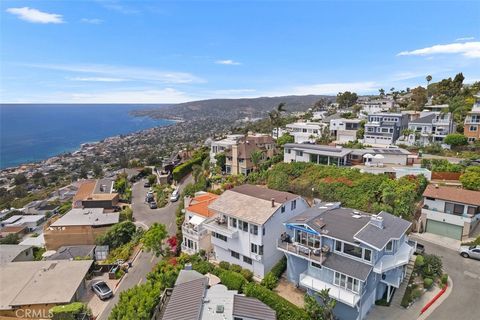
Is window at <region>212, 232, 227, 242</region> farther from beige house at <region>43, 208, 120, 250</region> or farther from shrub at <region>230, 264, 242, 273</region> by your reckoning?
beige house at <region>43, 208, 120, 250</region>

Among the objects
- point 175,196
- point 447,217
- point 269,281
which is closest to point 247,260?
point 269,281

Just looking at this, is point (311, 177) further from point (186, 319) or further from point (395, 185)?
point (186, 319)

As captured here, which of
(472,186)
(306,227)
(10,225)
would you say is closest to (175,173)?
(10,225)

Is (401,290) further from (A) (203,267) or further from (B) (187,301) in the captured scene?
(B) (187,301)

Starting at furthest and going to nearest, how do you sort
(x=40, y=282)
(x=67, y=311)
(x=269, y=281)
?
(x=40, y=282)
(x=269, y=281)
(x=67, y=311)

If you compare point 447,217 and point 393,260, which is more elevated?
point 393,260

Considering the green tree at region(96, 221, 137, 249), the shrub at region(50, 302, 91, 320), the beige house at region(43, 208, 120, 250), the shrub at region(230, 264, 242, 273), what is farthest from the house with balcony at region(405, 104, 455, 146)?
the shrub at region(50, 302, 91, 320)

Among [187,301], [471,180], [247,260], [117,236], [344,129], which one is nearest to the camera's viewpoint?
[187,301]

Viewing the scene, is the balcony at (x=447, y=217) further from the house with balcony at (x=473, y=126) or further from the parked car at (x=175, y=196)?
the parked car at (x=175, y=196)
